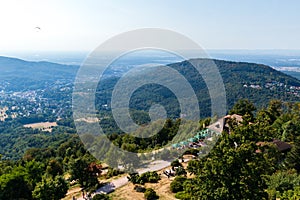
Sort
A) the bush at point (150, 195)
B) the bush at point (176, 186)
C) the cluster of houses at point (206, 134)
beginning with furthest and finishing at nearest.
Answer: the cluster of houses at point (206, 134) → the bush at point (176, 186) → the bush at point (150, 195)

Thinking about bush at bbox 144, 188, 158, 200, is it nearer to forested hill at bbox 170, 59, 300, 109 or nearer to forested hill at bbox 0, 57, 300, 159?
forested hill at bbox 0, 57, 300, 159

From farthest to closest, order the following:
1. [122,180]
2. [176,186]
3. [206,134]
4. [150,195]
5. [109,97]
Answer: [109,97], [206,134], [122,180], [176,186], [150,195]

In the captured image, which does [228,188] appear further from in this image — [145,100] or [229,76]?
[229,76]

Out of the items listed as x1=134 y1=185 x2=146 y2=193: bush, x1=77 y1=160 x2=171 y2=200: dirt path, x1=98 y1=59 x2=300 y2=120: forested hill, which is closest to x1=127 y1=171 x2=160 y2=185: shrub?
x1=77 y1=160 x2=171 y2=200: dirt path

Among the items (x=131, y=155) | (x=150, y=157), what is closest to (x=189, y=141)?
(x=150, y=157)

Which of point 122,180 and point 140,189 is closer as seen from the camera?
point 140,189

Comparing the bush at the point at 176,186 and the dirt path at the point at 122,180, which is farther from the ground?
the bush at the point at 176,186

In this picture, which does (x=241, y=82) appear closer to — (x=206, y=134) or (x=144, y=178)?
(x=206, y=134)

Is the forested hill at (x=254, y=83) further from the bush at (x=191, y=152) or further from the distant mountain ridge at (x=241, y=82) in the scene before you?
the bush at (x=191, y=152)

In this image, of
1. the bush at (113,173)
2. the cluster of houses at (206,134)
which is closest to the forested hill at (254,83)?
the cluster of houses at (206,134)

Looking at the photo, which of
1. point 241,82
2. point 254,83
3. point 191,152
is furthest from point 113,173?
point 254,83

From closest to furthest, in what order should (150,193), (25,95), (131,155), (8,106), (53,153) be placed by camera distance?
1. (150,193)
2. (131,155)
3. (53,153)
4. (8,106)
5. (25,95)
